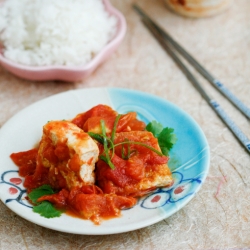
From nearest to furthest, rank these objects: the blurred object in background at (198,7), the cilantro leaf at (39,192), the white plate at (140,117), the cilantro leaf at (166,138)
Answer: the white plate at (140,117), the cilantro leaf at (39,192), the cilantro leaf at (166,138), the blurred object in background at (198,7)

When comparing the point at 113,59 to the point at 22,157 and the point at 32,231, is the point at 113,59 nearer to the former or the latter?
the point at 22,157

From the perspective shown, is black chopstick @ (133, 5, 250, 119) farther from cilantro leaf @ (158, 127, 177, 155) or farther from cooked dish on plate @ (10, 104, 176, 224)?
cooked dish on plate @ (10, 104, 176, 224)

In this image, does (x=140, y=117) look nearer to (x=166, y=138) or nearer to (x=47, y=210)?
(x=166, y=138)

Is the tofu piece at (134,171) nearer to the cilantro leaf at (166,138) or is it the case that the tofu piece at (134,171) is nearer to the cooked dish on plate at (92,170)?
the cooked dish on plate at (92,170)

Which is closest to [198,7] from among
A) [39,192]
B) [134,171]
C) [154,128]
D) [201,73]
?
[201,73]

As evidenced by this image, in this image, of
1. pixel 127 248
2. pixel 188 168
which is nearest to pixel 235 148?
pixel 188 168

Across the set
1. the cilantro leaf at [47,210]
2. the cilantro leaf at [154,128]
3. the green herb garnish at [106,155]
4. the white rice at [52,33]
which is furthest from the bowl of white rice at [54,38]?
the cilantro leaf at [47,210]
